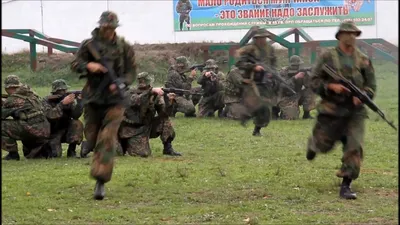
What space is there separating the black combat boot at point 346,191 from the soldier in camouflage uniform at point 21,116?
18.2 ft

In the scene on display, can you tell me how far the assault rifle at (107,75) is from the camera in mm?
9773

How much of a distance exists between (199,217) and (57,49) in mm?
16663

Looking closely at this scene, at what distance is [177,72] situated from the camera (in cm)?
2109

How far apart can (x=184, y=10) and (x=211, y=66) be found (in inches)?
406

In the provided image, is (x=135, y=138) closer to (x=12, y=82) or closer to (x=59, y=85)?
(x=59, y=85)

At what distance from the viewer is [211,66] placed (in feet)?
70.3

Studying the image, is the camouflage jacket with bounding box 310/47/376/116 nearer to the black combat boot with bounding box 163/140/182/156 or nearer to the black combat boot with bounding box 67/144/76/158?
the black combat boot with bounding box 163/140/182/156

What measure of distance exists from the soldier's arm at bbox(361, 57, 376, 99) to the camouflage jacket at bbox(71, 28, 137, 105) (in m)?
2.41

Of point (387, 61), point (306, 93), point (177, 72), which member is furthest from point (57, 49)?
point (387, 61)

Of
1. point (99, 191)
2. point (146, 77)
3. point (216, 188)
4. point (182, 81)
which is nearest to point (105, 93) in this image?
point (99, 191)

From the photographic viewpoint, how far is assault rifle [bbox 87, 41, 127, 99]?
977cm

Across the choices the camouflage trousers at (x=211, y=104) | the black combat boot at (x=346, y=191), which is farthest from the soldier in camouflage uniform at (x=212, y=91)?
the black combat boot at (x=346, y=191)

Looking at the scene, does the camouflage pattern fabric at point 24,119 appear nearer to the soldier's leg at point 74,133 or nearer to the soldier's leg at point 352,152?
the soldier's leg at point 74,133

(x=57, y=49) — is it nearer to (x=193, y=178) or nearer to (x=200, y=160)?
(x=200, y=160)
